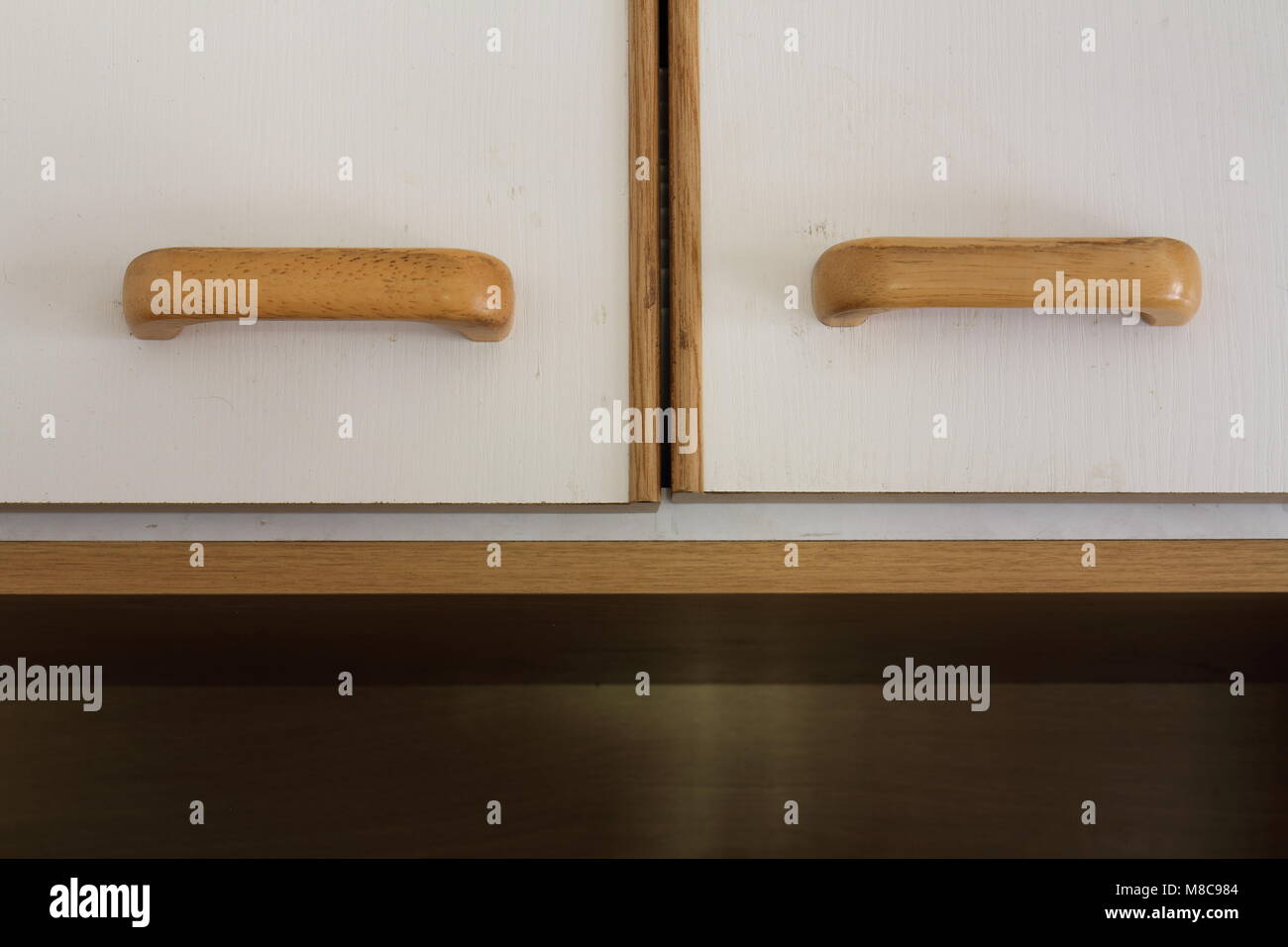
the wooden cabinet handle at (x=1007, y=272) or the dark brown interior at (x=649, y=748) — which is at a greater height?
the wooden cabinet handle at (x=1007, y=272)

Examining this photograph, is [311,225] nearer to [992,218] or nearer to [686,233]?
[686,233]

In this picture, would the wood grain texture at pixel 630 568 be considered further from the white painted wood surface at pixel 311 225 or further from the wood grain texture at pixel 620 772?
the wood grain texture at pixel 620 772

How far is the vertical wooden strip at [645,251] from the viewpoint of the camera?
33cm

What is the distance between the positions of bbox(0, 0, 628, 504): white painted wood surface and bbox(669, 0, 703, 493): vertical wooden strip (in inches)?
0.8

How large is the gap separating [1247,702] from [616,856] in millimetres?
535

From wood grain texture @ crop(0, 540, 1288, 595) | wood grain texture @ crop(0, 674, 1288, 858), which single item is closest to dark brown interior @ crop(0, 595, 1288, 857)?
wood grain texture @ crop(0, 674, 1288, 858)

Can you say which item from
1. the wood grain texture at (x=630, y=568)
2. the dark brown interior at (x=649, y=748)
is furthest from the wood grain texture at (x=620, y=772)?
the wood grain texture at (x=630, y=568)

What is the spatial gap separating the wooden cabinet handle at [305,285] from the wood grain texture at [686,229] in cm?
7

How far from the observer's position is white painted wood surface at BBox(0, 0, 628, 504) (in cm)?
32

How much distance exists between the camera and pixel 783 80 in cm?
34

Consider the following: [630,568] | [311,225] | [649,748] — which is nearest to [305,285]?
[311,225]

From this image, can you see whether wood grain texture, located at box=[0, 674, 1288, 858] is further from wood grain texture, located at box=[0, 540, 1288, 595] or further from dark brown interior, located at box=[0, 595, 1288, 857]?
wood grain texture, located at box=[0, 540, 1288, 595]

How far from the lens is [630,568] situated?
35cm
